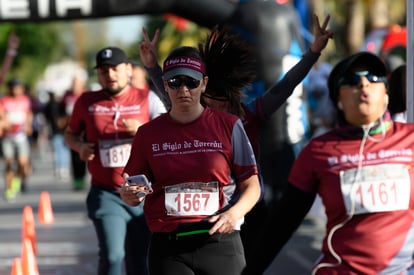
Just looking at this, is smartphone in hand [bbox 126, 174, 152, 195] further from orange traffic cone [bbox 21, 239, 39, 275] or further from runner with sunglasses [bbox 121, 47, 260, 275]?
orange traffic cone [bbox 21, 239, 39, 275]

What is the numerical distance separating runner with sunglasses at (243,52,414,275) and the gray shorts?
48.3 feet

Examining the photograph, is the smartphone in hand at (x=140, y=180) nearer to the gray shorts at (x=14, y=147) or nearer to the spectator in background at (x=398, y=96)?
the spectator in background at (x=398, y=96)

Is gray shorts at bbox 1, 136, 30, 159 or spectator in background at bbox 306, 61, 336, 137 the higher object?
spectator in background at bbox 306, 61, 336, 137

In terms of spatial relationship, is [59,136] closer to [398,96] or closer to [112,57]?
[112,57]

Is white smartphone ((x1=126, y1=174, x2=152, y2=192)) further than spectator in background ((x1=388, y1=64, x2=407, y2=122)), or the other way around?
spectator in background ((x1=388, y1=64, x2=407, y2=122))

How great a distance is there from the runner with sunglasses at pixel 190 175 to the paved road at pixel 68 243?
4.60m

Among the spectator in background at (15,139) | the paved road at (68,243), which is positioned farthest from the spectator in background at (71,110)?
the paved road at (68,243)

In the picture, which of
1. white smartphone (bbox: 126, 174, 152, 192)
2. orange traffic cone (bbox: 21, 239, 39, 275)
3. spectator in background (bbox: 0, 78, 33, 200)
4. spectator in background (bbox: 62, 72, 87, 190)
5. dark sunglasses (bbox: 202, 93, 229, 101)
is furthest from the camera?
spectator in background (bbox: 62, 72, 87, 190)

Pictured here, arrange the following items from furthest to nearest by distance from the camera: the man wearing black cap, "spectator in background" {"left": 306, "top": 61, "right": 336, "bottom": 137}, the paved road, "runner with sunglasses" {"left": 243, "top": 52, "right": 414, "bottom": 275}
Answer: "spectator in background" {"left": 306, "top": 61, "right": 336, "bottom": 137}, the paved road, the man wearing black cap, "runner with sunglasses" {"left": 243, "top": 52, "right": 414, "bottom": 275}

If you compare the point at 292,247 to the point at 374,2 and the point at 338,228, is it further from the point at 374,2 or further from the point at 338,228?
the point at 374,2

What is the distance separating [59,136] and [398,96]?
45.7 ft

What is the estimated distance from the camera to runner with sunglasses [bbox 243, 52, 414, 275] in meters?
4.27

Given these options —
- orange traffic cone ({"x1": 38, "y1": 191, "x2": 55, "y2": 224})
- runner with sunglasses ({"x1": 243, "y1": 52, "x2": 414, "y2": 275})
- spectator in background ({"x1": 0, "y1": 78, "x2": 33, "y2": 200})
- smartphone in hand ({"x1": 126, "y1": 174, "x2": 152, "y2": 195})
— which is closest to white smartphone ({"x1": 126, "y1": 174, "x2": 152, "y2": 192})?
smartphone in hand ({"x1": 126, "y1": 174, "x2": 152, "y2": 195})

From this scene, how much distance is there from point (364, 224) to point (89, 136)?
4.19 m
